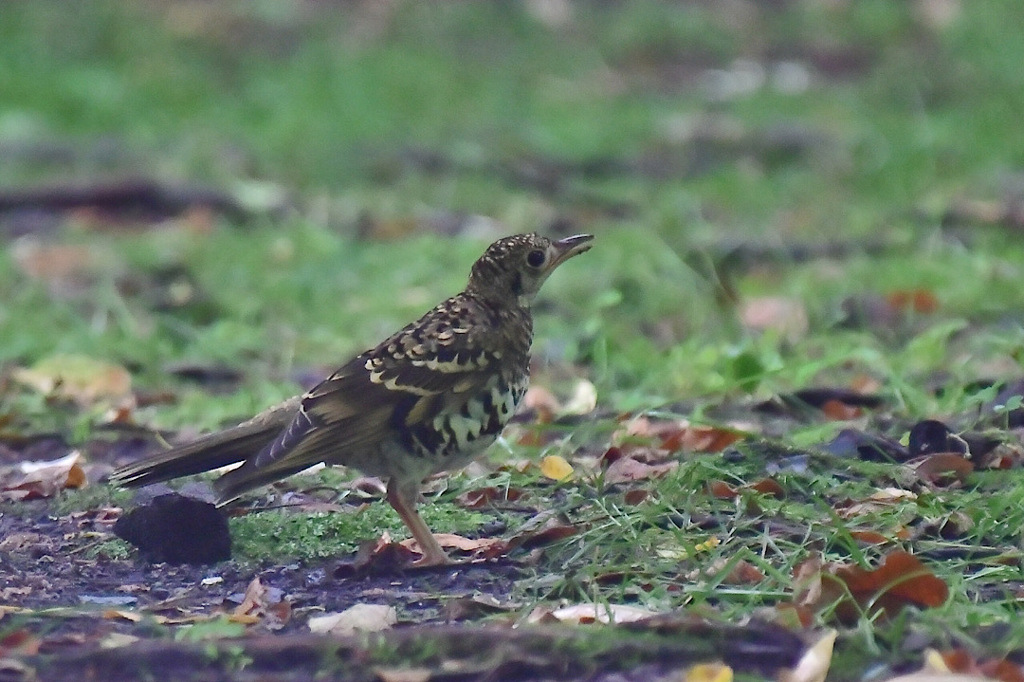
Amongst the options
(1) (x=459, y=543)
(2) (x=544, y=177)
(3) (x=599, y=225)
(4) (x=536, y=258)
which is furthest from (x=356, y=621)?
(2) (x=544, y=177)

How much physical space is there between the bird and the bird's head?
19 centimetres

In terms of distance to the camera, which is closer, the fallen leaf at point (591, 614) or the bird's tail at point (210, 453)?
the fallen leaf at point (591, 614)

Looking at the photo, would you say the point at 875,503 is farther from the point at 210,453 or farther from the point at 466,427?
the point at 210,453

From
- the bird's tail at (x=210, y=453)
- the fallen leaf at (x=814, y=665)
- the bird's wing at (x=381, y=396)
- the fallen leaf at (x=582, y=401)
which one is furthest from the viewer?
the fallen leaf at (x=582, y=401)

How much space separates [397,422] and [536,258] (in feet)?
2.40

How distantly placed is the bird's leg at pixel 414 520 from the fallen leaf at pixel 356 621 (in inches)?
15.7

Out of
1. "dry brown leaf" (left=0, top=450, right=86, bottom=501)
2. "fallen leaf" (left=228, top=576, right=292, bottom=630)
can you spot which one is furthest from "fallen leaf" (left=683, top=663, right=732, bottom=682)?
"dry brown leaf" (left=0, top=450, right=86, bottom=501)

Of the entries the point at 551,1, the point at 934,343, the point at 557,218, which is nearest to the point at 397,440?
the point at 934,343

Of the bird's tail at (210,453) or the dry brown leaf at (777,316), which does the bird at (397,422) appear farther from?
the dry brown leaf at (777,316)

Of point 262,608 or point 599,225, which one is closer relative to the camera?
point 262,608

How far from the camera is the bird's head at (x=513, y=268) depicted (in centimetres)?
458

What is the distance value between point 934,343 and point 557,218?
3.69m

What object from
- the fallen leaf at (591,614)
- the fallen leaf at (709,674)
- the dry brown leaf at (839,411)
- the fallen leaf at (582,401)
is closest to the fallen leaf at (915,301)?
the dry brown leaf at (839,411)

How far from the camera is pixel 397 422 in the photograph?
4.12 metres
